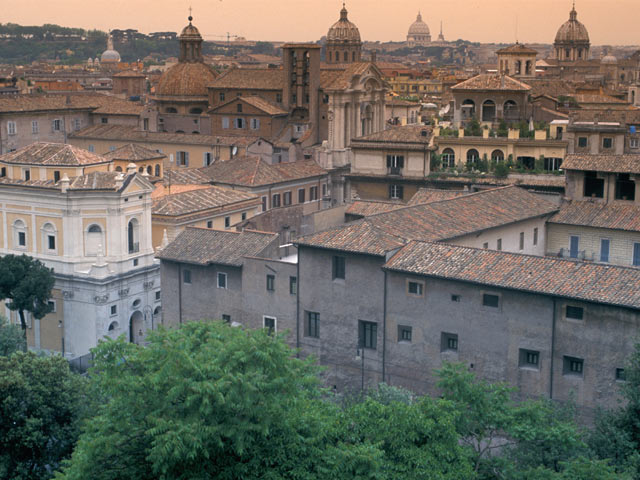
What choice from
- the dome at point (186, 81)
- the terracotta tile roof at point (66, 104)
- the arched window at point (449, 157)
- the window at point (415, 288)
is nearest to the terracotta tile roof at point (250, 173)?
the arched window at point (449, 157)

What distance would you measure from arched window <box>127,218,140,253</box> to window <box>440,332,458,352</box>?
1575 centimetres

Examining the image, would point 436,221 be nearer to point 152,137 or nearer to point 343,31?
point 152,137

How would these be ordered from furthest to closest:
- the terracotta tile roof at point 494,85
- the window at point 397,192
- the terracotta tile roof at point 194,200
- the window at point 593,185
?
the terracotta tile roof at point 494,85
the window at point 397,192
the terracotta tile roof at point 194,200
the window at point 593,185

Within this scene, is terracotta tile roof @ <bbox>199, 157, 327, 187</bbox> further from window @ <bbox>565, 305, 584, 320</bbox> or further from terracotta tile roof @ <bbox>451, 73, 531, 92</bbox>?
window @ <bbox>565, 305, 584, 320</bbox>

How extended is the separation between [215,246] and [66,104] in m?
40.4

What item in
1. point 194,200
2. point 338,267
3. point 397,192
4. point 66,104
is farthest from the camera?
point 66,104

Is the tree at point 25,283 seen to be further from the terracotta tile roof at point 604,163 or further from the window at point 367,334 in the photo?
the terracotta tile roof at point 604,163

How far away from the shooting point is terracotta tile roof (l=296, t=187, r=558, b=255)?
29.6 m

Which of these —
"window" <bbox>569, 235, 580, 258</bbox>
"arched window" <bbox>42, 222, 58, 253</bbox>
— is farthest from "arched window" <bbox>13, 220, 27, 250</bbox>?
"window" <bbox>569, 235, 580, 258</bbox>

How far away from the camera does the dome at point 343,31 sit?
8575 centimetres

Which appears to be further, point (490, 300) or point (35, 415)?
point (490, 300)

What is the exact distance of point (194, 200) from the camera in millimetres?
42781

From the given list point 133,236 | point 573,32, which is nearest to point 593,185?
point 133,236

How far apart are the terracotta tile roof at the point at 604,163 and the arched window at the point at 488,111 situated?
48.1ft
